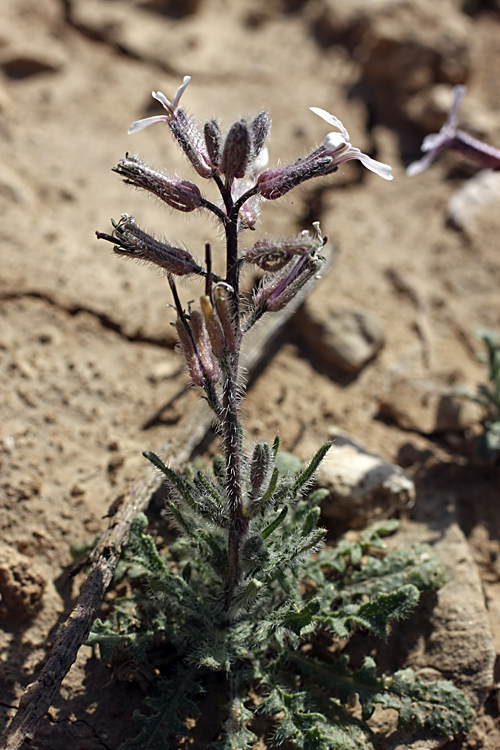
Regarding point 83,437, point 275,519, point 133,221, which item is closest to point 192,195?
point 133,221

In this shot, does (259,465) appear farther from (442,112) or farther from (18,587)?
(442,112)

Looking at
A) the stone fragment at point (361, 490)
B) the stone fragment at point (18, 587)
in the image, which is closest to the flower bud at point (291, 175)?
the stone fragment at point (361, 490)

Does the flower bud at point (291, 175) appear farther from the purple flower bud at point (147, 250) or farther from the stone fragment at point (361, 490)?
the stone fragment at point (361, 490)

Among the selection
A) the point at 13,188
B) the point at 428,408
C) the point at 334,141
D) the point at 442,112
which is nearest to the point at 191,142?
the point at 334,141

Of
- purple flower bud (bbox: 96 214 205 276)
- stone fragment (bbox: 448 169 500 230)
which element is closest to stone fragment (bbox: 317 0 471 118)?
stone fragment (bbox: 448 169 500 230)

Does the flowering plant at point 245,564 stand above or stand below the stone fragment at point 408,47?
below

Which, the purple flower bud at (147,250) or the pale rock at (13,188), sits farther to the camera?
the pale rock at (13,188)
